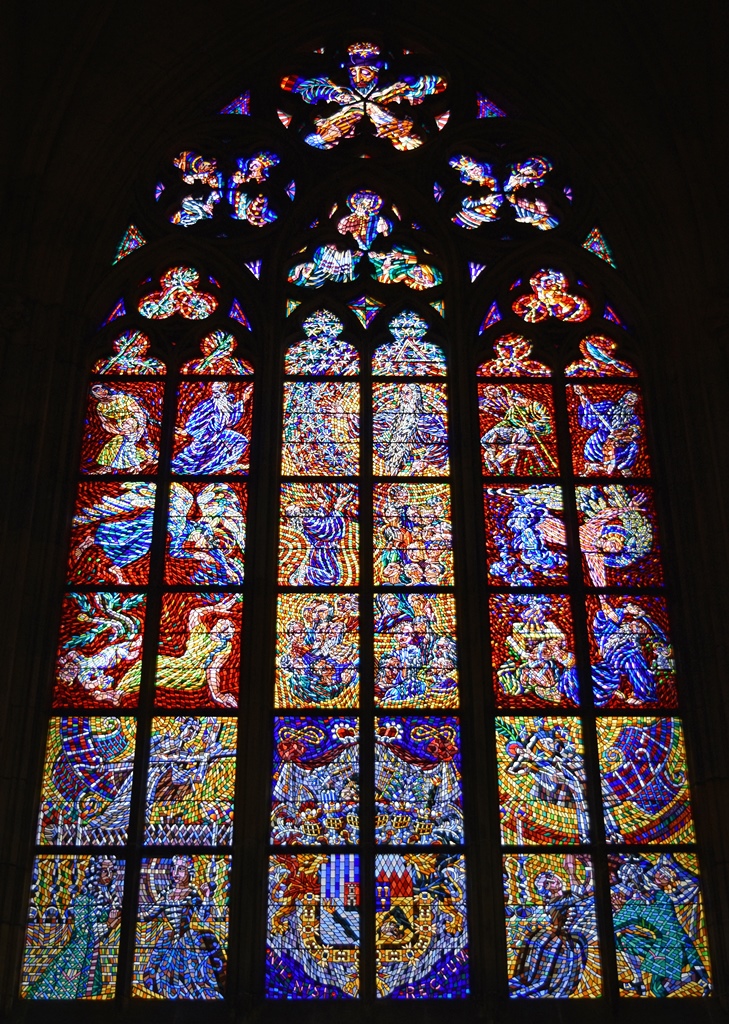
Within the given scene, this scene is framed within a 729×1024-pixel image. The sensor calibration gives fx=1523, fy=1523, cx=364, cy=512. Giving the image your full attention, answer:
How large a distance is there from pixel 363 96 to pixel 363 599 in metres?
4.12

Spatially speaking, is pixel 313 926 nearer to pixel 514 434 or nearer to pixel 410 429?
pixel 410 429

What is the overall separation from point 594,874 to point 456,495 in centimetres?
239

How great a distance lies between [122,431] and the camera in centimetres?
939

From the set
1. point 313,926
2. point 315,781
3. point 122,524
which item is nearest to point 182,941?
point 313,926

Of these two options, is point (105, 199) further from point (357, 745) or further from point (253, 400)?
point (357, 745)

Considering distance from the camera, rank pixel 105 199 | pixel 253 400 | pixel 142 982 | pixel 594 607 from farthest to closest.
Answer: pixel 105 199, pixel 253 400, pixel 594 607, pixel 142 982

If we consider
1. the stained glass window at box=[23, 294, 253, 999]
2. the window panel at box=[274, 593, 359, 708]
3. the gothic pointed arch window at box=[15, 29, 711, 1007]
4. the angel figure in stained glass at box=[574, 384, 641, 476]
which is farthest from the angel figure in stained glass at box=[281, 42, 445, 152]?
the window panel at box=[274, 593, 359, 708]

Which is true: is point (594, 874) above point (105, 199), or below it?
below

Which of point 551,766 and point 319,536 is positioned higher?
point 319,536

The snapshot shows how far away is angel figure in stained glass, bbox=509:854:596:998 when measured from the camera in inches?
299

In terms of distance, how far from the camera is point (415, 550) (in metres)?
8.89

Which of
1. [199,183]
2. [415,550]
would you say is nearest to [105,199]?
[199,183]

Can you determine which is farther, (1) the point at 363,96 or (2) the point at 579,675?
(1) the point at 363,96

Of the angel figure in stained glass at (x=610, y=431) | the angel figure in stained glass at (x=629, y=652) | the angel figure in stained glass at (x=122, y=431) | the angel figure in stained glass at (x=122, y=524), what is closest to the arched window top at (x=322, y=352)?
the angel figure in stained glass at (x=122, y=431)
